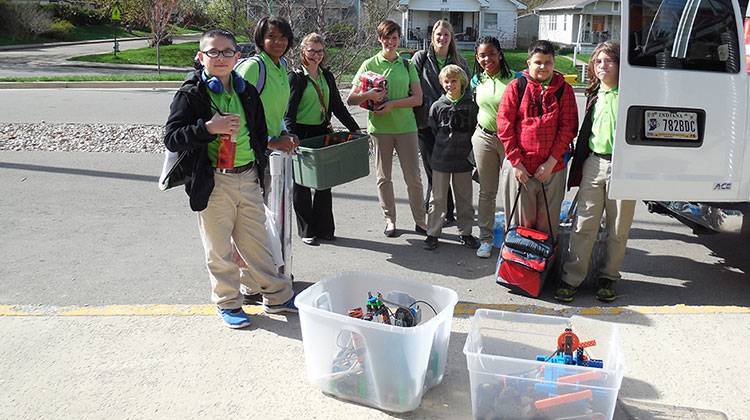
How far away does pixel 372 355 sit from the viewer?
336cm

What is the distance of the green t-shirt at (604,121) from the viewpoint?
4703mm

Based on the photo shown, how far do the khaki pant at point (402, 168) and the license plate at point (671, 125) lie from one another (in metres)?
2.30

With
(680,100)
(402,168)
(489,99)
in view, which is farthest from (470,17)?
(680,100)

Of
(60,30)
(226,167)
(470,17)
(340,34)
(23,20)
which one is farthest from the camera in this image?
(470,17)

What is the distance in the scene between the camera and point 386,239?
6473 mm

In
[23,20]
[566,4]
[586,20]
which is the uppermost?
[566,4]

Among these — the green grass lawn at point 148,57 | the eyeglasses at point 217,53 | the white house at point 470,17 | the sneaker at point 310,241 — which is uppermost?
the white house at point 470,17

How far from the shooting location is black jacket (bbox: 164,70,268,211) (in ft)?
13.1

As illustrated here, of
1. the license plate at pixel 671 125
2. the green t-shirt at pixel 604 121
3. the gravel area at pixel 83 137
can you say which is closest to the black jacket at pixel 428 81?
the green t-shirt at pixel 604 121

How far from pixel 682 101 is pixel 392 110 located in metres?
2.46

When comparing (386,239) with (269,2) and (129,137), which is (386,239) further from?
(129,137)

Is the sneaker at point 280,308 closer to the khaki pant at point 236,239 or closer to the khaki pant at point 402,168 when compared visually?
the khaki pant at point 236,239

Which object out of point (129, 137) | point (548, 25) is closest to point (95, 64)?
point (129, 137)

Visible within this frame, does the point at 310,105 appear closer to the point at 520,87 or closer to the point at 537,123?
the point at 520,87
